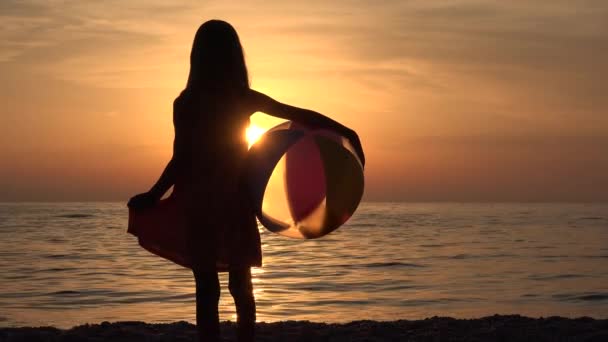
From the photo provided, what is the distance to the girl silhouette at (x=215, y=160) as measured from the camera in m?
4.72

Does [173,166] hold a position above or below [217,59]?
below

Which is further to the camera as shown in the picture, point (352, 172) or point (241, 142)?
point (352, 172)

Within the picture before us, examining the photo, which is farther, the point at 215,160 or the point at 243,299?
the point at 243,299

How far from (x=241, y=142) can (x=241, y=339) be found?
1.24 m

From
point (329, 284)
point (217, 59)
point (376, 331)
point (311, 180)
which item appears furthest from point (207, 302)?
point (329, 284)

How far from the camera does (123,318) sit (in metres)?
11.1

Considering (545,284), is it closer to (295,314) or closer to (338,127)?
(295,314)

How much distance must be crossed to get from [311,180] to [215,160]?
2.52 feet

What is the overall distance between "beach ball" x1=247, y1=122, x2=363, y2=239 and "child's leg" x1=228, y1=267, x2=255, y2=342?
1.24ft

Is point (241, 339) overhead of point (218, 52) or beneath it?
beneath

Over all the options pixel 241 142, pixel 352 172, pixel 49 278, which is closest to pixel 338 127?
pixel 352 172

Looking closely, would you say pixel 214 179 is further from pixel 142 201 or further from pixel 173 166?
pixel 142 201

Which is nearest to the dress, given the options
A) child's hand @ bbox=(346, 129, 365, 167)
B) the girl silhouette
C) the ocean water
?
the girl silhouette

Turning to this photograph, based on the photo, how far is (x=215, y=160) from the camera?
187 inches
